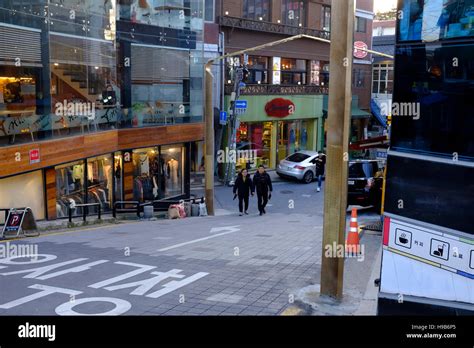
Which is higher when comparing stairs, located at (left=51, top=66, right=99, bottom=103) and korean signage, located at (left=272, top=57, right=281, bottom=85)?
korean signage, located at (left=272, top=57, right=281, bottom=85)

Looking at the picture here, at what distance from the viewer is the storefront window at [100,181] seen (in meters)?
19.6

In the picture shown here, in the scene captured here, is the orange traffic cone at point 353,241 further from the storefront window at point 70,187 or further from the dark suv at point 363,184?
the storefront window at point 70,187

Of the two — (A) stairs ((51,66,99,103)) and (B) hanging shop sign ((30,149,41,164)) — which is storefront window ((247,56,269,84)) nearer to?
(A) stairs ((51,66,99,103))

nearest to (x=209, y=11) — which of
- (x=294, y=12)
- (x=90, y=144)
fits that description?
(x=294, y=12)

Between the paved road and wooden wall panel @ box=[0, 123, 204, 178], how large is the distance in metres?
2.39

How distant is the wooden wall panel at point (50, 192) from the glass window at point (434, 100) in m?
13.3

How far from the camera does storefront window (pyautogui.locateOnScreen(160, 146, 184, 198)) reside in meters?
23.8

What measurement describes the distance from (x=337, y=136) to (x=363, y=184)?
443 inches

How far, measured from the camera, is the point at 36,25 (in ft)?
53.7

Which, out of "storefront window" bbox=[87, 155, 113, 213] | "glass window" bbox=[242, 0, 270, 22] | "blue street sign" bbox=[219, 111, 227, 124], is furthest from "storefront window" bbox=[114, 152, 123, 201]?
"glass window" bbox=[242, 0, 270, 22]

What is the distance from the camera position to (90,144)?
61.7 ft

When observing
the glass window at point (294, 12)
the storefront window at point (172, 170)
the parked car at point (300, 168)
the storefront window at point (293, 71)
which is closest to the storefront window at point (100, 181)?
the storefront window at point (172, 170)

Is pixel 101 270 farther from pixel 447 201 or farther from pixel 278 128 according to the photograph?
pixel 278 128

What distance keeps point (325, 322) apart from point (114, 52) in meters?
16.7
